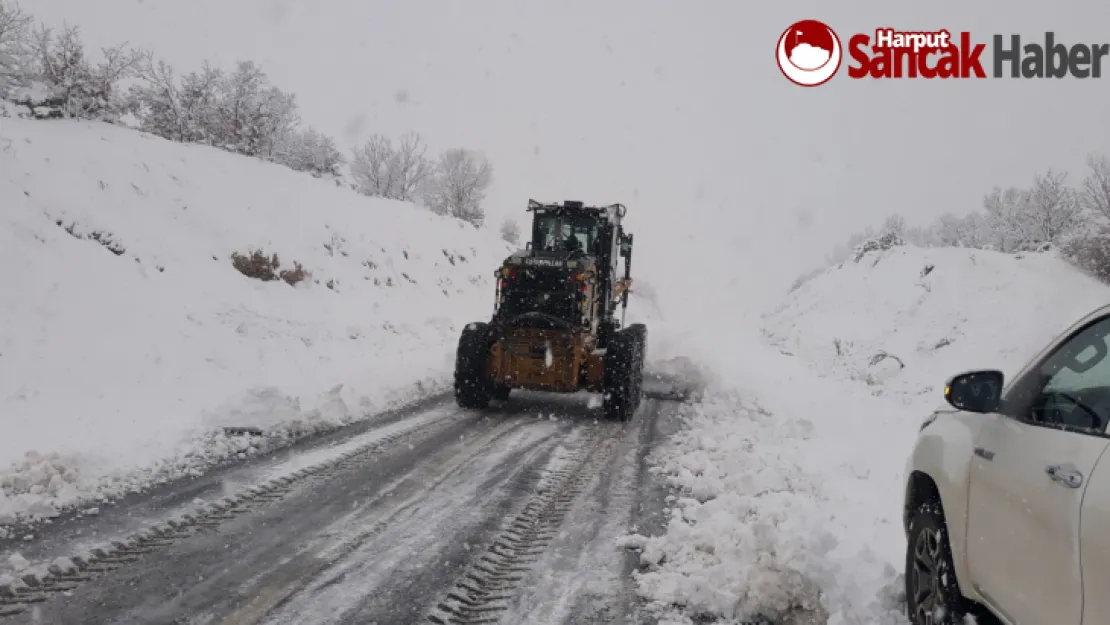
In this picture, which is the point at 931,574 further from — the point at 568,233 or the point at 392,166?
the point at 392,166

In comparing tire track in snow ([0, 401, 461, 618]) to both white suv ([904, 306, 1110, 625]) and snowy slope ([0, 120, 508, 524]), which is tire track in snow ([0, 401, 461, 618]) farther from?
white suv ([904, 306, 1110, 625])

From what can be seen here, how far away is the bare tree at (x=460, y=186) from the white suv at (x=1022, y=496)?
41.0 metres

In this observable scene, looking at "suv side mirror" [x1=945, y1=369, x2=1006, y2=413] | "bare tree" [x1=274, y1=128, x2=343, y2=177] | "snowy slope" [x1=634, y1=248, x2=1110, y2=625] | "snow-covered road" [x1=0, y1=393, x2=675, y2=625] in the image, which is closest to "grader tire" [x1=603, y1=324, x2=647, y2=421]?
"snowy slope" [x1=634, y1=248, x2=1110, y2=625]

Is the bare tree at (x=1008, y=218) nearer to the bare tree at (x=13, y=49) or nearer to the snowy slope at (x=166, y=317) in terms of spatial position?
the snowy slope at (x=166, y=317)

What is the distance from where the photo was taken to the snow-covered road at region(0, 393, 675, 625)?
3850 mm

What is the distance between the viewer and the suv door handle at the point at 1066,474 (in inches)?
89.1

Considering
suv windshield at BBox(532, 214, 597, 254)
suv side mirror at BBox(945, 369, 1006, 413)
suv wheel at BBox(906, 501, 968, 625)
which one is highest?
suv windshield at BBox(532, 214, 597, 254)

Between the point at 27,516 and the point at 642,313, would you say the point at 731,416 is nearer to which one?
the point at 27,516

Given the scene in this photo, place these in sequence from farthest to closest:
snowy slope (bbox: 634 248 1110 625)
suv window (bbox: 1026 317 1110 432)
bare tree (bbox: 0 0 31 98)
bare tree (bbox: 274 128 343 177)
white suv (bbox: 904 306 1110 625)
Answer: bare tree (bbox: 274 128 343 177)
bare tree (bbox: 0 0 31 98)
snowy slope (bbox: 634 248 1110 625)
suv window (bbox: 1026 317 1110 432)
white suv (bbox: 904 306 1110 625)

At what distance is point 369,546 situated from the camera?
4.80m

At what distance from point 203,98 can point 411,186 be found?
52.2 feet

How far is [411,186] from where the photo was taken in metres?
43.5

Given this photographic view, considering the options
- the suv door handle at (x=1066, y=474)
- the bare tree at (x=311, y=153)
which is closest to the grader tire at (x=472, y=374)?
the suv door handle at (x=1066, y=474)

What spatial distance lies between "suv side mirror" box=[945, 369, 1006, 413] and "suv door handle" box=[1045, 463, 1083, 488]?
61cm
